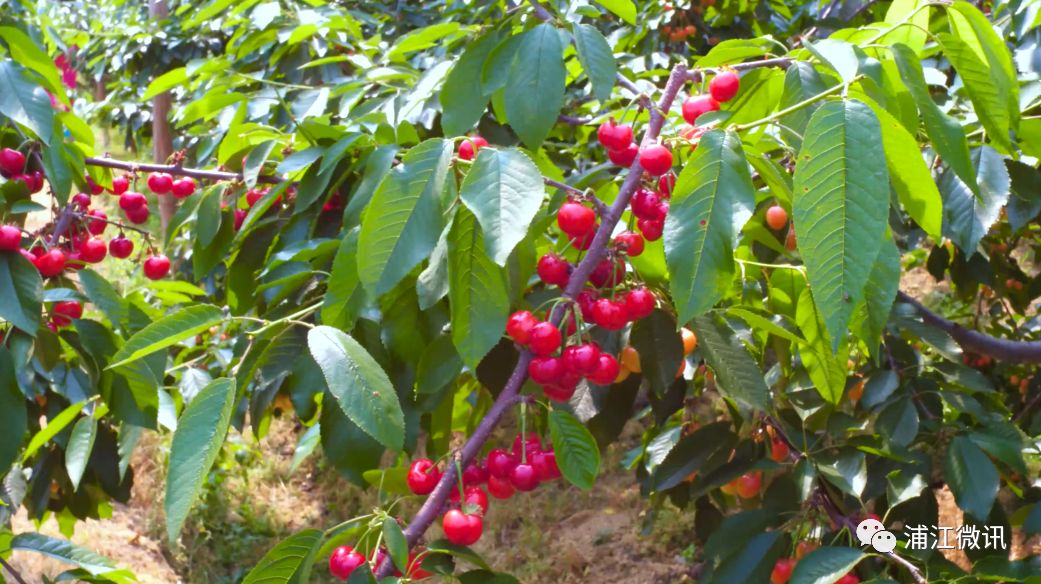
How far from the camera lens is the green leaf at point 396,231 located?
88 centimetres

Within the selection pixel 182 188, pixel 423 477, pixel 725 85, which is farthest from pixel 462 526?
pixel 182 188

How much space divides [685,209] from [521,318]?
0.22 m

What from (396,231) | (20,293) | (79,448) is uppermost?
(396,231)

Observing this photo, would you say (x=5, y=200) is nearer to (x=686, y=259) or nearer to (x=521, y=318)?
(x=521, y=318)

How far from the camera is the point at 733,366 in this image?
1.05m

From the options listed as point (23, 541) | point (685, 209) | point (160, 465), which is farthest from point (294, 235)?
point (160, 465)

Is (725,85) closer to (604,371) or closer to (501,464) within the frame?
(604,371)

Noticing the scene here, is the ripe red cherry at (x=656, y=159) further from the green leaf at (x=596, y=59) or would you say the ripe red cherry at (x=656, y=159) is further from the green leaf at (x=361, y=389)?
the green leaf at (x=361, y=389)

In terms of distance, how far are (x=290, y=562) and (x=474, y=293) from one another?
0.94ft

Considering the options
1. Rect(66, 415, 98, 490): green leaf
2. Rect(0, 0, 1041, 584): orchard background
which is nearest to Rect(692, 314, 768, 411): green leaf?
Rect(0, 0, 1041, 584): orchard background

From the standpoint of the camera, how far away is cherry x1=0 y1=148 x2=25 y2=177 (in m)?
1.64

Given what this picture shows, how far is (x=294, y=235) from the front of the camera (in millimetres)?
1472

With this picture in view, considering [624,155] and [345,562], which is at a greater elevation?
[624,155]

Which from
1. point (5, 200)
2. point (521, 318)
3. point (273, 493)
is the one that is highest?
point (521, 318)
